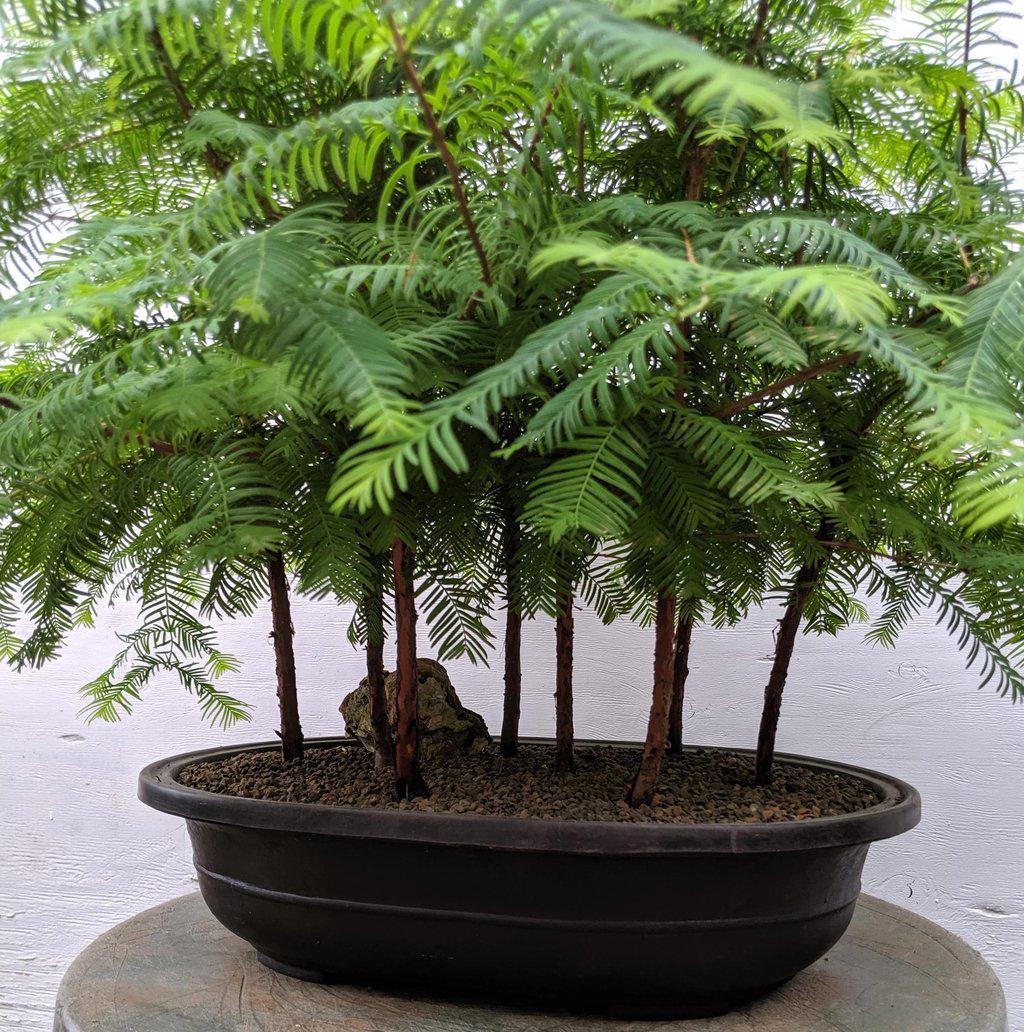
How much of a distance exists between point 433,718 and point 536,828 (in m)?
0.24

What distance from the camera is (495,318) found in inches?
20.1

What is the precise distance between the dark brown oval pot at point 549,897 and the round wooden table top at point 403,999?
0.02 metres

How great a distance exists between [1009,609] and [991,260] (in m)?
0.18

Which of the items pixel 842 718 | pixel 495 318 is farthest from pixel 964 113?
pixel 842 718

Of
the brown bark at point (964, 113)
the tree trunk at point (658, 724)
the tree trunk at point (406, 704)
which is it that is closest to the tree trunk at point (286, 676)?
the tree trunk at point (406, 704)

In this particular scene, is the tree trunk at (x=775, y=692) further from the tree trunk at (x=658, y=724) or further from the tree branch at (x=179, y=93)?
the tree branch at (x=179, y=93)

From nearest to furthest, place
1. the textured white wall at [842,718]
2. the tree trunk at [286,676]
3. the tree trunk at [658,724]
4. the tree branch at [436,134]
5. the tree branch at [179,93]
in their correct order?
the tree branch at [436,134], the tree branch at [179,93], the tree trunk at [658,724], the tree trunk at [286,676], the textured white wall at [842,718]

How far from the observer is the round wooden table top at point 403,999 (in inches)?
22.6

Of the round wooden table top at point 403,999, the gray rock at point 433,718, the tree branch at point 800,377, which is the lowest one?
the round wooden table top at point 403,999

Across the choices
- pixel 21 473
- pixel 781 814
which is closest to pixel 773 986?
pixel 781 814

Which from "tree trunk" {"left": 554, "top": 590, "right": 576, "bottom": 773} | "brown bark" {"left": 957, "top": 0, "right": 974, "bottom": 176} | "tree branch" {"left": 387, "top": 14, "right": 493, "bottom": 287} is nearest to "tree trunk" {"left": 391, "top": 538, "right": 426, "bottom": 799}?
"tree trunk" {"left": 554, "top": 590, "right": 576, "bottom": 773}

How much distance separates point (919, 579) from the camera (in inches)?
23.2

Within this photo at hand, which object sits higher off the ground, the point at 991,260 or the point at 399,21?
the point at 399,21

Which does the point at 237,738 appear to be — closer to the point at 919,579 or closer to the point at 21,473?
the point at 21,473
